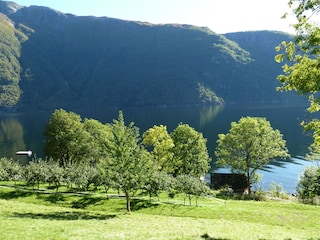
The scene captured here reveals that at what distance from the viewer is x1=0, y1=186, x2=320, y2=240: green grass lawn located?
862 inches

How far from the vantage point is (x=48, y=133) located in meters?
68.6

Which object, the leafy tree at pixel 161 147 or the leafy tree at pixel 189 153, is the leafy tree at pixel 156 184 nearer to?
the leafy tree at pixel 161 147

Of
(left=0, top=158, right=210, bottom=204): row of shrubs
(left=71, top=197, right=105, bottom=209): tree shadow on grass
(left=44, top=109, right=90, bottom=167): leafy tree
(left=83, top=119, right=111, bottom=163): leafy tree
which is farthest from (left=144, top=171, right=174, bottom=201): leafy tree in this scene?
(left=44, top=109, right=90, bottom=167): leafy tree

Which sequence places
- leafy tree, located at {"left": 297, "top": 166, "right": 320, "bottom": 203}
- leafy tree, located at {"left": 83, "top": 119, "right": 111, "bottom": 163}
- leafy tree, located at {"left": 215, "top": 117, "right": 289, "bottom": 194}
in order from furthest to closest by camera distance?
leafy tree, located at {"left": 83, "top": 119, "right": 111, "bottom": 163}
leafy tree, located at {"left": 215, "top": 117, "right": 289, "bottom": 194}
leafy tree, located at {"left": 297, "top": 166, "right": 320, "bottom": 203}

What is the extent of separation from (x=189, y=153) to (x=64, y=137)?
25.9 metres

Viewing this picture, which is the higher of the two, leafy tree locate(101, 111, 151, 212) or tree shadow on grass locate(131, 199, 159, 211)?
leafy tree locate(101, 111, 151, 212)

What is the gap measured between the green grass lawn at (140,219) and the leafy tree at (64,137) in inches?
879

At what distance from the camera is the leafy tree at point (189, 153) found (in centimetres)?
6831

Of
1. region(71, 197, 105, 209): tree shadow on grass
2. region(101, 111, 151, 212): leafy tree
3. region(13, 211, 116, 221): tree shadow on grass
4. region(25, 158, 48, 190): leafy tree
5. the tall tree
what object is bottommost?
region(71, 197, 105, 209): tree shadow on grass

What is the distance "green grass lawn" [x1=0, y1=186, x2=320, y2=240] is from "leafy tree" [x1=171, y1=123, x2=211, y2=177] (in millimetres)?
18526

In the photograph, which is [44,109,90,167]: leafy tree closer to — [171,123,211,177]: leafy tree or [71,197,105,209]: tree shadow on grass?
[171,123,211,177]: leafy tree

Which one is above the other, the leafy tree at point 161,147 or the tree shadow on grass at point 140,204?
the leafy tree at point 161,147

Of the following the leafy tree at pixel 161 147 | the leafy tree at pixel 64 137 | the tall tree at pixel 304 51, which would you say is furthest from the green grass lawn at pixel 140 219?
the leafy tree at pixel 64 137

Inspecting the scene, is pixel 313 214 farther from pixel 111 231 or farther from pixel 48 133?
pixel 48 133
